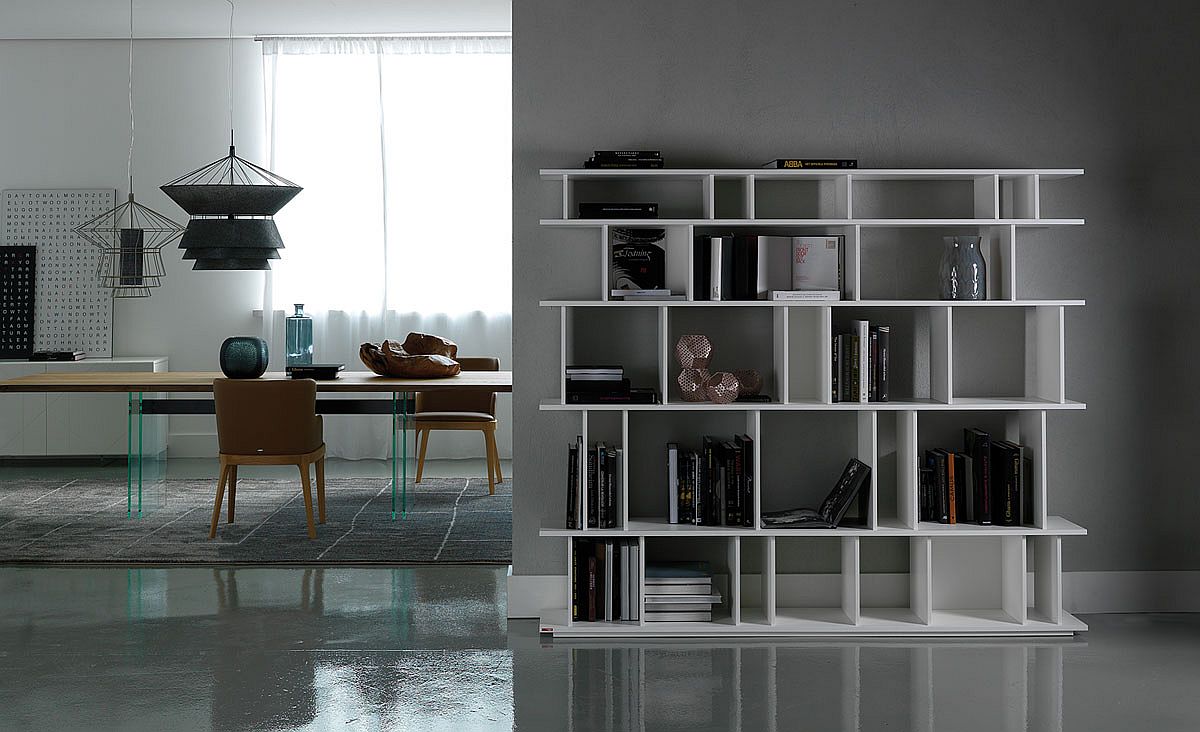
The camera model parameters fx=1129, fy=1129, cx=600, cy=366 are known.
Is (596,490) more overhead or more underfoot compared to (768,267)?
more underfoot

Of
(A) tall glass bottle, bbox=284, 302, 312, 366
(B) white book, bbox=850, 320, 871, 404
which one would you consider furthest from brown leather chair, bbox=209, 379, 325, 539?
(B) white book, bbox=850, 320, 871, 404

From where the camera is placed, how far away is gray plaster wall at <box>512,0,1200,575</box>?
4219mm

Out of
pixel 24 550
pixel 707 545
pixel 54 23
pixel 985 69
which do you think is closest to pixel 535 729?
pixel 707 545

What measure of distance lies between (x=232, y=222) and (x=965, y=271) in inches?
123

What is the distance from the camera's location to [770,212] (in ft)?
14.0

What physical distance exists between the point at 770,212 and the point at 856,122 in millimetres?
464

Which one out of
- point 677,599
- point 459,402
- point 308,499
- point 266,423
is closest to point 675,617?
point 677,599

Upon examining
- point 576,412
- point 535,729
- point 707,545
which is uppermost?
point 576,412

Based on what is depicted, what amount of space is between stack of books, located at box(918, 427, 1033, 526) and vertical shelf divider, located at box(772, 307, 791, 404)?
1.99ft

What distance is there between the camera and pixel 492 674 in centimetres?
354

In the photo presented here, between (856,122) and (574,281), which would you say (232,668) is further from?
(856,122)

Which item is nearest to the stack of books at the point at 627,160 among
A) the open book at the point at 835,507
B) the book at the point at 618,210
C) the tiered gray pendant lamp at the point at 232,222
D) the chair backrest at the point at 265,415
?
the book at the point at 618,210

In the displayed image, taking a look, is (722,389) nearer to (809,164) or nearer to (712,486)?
(712,486)

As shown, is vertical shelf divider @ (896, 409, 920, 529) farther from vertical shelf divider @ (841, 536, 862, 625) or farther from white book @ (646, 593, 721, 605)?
white book @ (646, 593, 721, 605)
